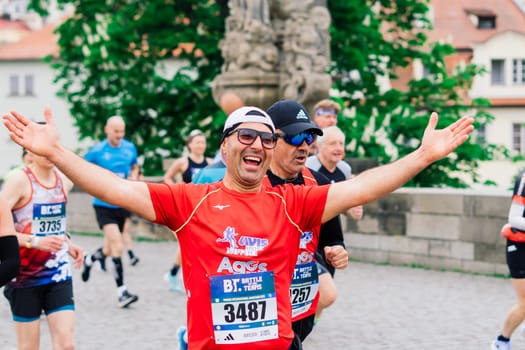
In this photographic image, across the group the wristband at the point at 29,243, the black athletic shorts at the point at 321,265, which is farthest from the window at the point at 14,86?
the wristband at the point at 29,243

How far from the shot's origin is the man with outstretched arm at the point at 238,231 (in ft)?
15.4

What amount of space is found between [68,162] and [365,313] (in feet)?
23.8

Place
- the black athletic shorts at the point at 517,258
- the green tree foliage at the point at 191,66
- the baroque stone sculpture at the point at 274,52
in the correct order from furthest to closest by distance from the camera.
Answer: the green tree foliage at the point at 191,66 → the baroque stone sculpture at the point at 274,52 → the black athletic shorts at the point at 517,258

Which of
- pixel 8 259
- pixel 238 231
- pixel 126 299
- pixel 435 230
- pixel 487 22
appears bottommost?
pixel 126 299

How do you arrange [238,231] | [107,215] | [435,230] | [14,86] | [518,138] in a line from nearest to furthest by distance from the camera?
[238,231] < [107,215] < [435,230] < [518,138] < [14,86]

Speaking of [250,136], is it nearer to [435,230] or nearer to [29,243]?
[29,243]

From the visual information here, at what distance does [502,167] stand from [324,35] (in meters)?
46.4

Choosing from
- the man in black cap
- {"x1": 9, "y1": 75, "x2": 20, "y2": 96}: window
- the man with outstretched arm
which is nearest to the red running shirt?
the man with outstretched arm

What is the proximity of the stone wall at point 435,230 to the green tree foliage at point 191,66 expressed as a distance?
544cm

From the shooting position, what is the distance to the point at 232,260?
4703mm

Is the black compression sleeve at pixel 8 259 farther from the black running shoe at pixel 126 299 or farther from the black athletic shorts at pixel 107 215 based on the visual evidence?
A: the black athletic shorts at pixel 107 215

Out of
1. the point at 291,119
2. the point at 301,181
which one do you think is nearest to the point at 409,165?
the point at 291,119

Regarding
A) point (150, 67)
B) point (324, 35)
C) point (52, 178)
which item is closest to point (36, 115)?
point (150, 67)

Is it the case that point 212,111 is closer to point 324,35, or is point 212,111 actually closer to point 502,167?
point 324,35
